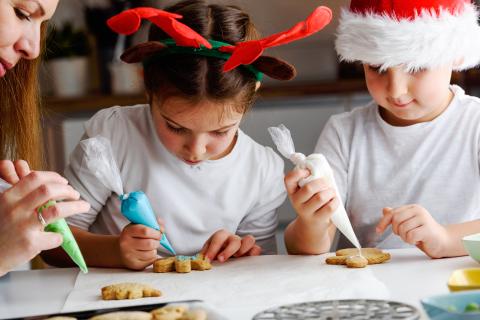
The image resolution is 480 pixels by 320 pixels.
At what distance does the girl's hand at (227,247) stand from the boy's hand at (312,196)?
0.13 m

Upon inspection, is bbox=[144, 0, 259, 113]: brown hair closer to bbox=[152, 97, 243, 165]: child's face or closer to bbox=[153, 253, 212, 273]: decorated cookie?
bbox=[152, 97, 243, 165]: child's face

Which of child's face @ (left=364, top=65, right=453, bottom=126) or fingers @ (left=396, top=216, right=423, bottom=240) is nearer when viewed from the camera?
fingers @ (left=396, top=216, right=423, bottom=240)

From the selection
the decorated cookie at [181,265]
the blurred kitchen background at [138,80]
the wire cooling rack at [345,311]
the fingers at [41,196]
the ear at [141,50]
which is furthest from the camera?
the blurred kitchen background at [138,80]

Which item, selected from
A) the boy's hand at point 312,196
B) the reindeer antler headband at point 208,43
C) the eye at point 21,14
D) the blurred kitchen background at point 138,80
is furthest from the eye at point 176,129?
the blurred kitchen background at point 138,80

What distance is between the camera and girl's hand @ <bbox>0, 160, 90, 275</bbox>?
3.58 ft

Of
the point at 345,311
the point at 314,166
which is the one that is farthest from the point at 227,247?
the point at 345,311

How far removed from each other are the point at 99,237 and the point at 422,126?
68cm

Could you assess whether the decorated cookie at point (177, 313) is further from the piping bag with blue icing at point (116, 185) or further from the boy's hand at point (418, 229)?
the boy's hand at point (418, 229)

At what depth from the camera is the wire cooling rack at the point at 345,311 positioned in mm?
855

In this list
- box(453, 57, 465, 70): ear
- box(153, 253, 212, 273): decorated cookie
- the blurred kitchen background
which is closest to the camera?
box(153, 253, 212, 273): decorated cookie

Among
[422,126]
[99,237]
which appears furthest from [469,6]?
[99,237]

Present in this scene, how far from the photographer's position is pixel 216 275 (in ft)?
4.17

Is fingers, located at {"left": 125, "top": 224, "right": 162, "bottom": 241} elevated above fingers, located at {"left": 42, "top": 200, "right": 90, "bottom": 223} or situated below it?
below

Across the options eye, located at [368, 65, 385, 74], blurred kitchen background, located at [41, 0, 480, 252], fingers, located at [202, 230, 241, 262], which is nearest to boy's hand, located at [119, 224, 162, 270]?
fingers, located at [202, 230, 241, 262]
